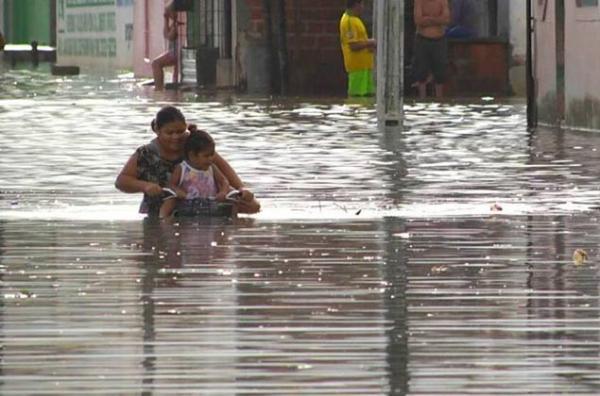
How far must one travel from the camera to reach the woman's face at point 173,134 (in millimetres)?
13516

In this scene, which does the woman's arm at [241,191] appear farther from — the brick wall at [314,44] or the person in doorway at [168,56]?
the person in doorway at [168,56]

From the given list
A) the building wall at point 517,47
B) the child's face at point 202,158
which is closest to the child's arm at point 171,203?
the child's face at point 202,158

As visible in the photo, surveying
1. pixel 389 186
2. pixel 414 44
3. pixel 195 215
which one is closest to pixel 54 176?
pixel 389 186

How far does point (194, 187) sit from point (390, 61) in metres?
10.9

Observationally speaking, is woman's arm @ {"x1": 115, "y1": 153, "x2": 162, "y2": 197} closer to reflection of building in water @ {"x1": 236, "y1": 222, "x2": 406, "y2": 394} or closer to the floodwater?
the floodwater

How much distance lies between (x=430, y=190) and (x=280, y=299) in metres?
6.52

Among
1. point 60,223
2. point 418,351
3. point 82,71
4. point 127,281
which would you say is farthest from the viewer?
point 82,71

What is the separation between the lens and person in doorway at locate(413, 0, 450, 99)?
32656mm

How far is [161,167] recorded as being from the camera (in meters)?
13.7

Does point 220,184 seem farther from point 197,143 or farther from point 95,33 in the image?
point 95,33

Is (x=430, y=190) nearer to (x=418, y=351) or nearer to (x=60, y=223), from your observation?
(x=60, y=223)

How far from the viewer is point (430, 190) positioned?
15766mm

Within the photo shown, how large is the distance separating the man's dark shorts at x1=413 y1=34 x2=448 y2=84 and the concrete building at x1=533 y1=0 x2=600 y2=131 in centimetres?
685

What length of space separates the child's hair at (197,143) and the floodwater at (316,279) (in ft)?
1.44
